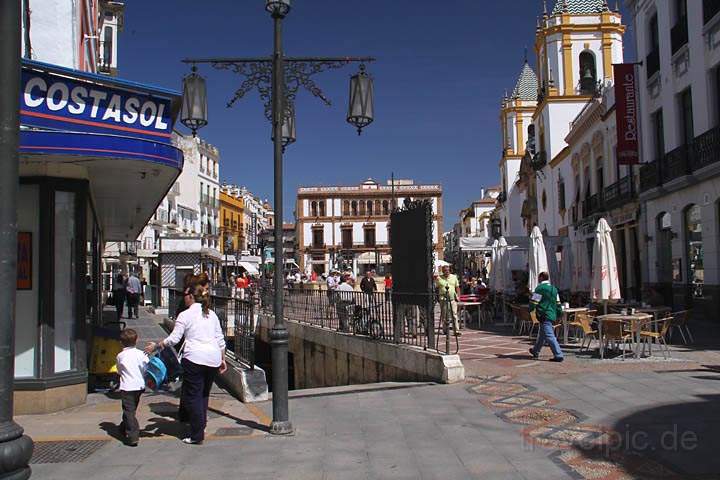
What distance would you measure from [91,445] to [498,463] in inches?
158

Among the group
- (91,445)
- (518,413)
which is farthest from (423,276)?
(91,445)

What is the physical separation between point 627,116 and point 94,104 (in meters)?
19.9

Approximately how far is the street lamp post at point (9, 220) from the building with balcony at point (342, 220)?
8609cm

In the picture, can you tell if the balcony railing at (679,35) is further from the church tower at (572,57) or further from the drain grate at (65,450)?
the drain grate at (65,450)

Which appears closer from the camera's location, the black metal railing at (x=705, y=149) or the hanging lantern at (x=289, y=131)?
the hanging lantern at (x=289, y=131)

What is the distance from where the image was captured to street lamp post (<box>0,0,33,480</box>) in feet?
10.0

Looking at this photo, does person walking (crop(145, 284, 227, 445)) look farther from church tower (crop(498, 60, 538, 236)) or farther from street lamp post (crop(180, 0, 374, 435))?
church tower (crop(498, 60, 538, 236))

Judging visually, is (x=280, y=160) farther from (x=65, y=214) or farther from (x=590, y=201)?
(x=590, y=201)

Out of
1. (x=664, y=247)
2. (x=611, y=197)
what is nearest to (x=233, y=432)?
(x=664, y=247)

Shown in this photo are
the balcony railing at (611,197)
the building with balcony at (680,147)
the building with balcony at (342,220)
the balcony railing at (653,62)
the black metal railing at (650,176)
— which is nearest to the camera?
the building with balcony at (680,147)

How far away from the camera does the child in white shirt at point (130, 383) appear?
640 centimetres

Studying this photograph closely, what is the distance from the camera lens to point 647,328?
40.0 ft

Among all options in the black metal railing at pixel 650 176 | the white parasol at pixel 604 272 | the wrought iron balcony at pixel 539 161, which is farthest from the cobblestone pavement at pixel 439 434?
the wrought iron balcony at pixel 539 161

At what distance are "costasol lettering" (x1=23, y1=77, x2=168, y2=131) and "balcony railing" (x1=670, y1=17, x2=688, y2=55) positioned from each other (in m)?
16.8
